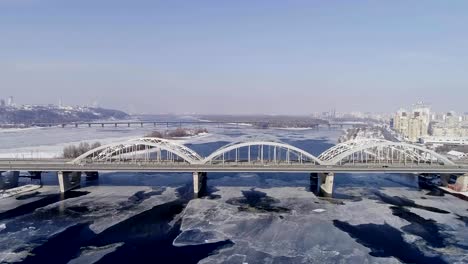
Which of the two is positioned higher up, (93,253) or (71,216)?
(71,216)

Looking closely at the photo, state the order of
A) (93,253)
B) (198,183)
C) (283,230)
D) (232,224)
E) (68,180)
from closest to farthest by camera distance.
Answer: (93,253) → (283,230) → (232,224) → (198,183) → (68,180)

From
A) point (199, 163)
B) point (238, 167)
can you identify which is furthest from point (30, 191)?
point (238, 167)

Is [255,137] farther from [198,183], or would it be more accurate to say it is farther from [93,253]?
[93,253]

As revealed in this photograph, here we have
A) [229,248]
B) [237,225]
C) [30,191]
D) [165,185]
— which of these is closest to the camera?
[229,248]

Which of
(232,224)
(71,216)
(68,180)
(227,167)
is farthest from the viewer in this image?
(68,180)

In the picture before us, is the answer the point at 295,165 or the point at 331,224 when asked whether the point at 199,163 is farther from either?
the point at 331,224

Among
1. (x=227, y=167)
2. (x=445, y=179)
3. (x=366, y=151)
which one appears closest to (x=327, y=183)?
(x=366, y=151)
